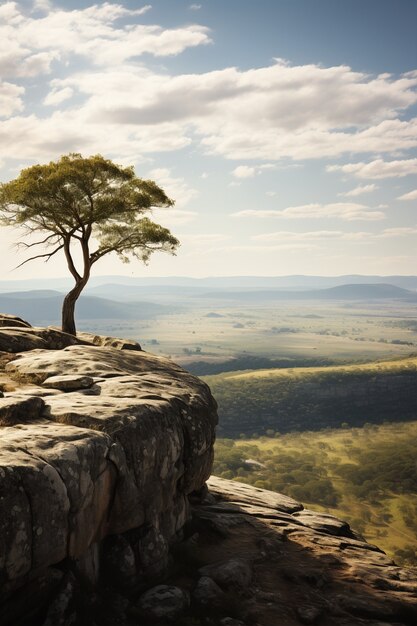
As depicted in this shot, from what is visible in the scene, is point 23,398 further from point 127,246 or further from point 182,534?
point 127,246

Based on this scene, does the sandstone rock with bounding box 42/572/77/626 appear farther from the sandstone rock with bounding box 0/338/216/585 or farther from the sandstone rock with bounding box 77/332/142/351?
the sandstone rock with bounding box 77/332/142/351

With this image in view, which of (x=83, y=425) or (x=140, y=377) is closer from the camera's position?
(x=83, y=425)

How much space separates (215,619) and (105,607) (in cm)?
486

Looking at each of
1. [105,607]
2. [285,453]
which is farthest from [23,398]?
[285,453]

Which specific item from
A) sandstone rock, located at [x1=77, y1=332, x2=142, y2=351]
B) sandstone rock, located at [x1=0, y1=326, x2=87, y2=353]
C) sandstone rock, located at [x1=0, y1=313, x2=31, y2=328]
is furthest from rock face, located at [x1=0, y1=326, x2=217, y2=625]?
sandstone rock, located at [x1=77, y1=332, x2=142, y2=351]

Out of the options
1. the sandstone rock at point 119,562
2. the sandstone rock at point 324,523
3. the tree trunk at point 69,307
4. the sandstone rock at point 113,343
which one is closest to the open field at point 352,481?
the sandstone rock at point 324,523

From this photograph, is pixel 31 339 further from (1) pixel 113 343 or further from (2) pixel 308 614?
(2) pixel 308 614

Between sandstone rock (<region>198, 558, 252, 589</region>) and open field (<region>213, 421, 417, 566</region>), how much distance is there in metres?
106

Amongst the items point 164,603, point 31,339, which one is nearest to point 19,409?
point 164,603

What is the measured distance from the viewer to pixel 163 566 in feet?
75.8

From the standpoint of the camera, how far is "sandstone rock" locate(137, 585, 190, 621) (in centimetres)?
1991

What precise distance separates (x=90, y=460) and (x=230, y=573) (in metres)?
10.3

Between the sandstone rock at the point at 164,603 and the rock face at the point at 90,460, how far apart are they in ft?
4.21

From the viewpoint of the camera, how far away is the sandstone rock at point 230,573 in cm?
2319
